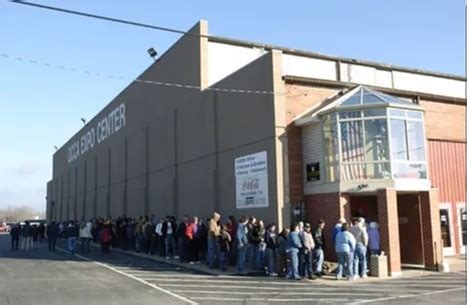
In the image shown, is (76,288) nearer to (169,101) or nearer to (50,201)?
(169,101)

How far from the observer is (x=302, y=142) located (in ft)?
63.5

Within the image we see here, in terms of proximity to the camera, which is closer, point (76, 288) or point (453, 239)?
point (76, 288)

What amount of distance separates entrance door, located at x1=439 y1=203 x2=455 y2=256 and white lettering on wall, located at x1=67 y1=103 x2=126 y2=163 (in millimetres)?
21747

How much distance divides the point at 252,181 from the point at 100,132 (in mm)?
26473

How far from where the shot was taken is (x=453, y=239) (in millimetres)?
22188

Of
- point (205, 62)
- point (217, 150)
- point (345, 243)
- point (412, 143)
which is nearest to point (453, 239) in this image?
point (412, 143)

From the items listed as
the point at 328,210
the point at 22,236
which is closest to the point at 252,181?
the point at 328,210

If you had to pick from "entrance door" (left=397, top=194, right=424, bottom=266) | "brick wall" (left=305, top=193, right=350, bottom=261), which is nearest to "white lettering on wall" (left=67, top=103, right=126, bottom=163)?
"brick wall" (left=305, top=193, right=350, bottom=261)

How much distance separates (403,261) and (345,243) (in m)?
4.86

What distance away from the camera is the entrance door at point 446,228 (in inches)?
864

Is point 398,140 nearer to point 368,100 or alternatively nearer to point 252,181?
point 368,100

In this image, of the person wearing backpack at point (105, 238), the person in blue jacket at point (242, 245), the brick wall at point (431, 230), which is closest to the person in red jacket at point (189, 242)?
the person in blue jacket at point (242, 245)

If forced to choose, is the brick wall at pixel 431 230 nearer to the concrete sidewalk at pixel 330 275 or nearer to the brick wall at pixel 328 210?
the concrete sidewalk at pixel 330 275

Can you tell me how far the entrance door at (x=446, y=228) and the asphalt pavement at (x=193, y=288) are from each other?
5890 millimetres
